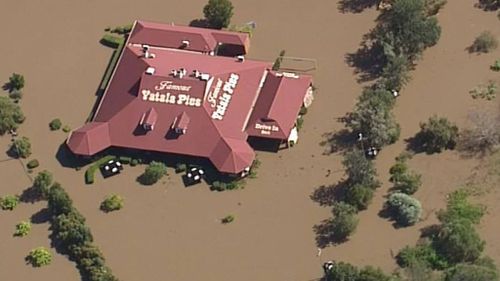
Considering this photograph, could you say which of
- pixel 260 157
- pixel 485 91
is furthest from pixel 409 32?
pixel 260 157

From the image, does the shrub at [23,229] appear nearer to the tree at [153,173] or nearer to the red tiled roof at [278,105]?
the tree at [153,173]

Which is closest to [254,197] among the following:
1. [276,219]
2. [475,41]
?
[276,219]

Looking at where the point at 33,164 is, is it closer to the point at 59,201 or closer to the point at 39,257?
the point at 59,201

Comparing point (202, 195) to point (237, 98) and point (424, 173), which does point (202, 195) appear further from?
point (424, 173)

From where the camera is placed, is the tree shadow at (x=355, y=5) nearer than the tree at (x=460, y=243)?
No

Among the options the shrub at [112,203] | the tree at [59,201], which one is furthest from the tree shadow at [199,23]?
the tree at [59,201]

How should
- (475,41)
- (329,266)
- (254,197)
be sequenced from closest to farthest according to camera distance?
(329,266) → (254,197) → (475,41)
